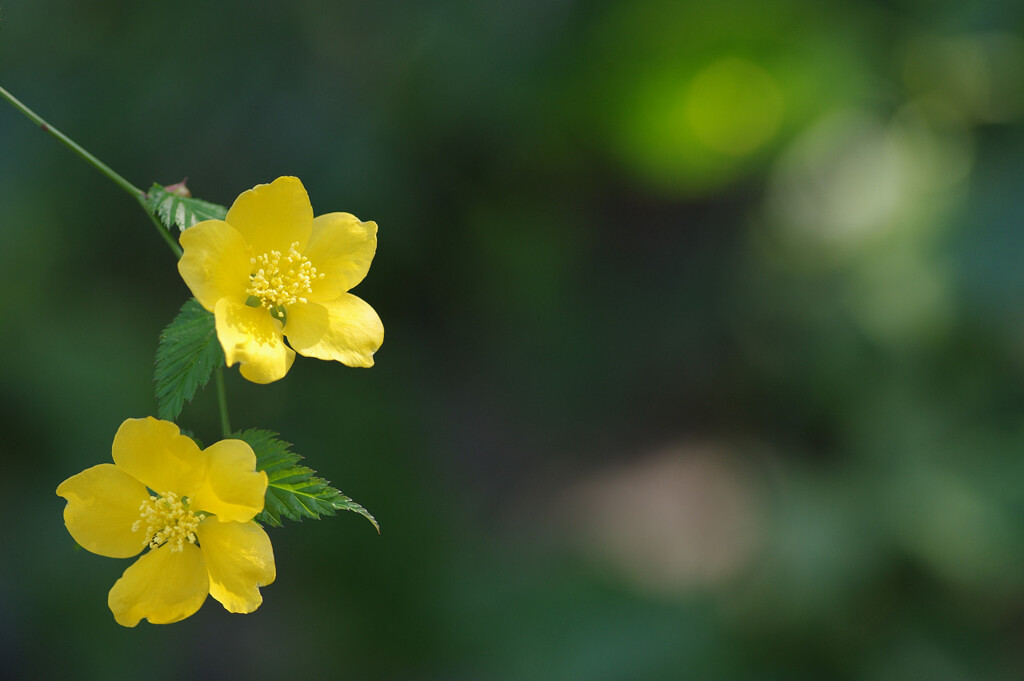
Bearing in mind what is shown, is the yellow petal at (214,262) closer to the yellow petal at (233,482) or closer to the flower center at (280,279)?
the flower center at (280,279)

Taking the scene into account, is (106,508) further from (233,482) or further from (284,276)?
(284,276)

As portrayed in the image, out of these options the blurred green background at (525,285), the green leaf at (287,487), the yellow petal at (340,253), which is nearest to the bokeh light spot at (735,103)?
the blurred green background at (525,285)

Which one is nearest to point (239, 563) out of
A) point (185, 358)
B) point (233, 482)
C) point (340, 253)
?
point (233, 482)

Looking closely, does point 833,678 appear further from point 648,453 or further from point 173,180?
point 173,180

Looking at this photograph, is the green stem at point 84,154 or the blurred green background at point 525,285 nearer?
the green stem at point 84,154

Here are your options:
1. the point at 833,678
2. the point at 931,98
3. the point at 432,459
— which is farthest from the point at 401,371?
the point at 931,98

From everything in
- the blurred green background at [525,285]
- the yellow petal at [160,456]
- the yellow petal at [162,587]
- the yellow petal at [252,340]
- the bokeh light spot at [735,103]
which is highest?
the bokeh light spot at [735,103]
